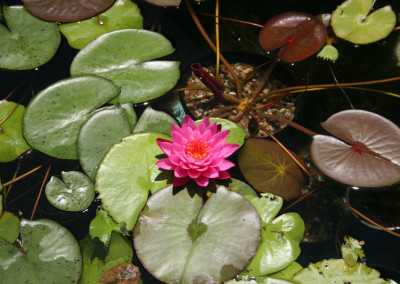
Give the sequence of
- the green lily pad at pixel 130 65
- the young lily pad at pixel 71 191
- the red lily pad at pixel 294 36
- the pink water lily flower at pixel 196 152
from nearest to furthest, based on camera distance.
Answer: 1. the pink water lily flower at pixel 196 152
2. the young lily pad at pixel 71 191
3. the green lily pad at pixel 130 65
4. the red lily pad at pixel 294 36

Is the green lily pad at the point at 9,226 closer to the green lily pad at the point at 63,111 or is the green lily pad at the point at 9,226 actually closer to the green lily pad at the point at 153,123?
the green lily pad at the point at 63,111

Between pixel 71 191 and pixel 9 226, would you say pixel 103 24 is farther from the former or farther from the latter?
pixel 9 226

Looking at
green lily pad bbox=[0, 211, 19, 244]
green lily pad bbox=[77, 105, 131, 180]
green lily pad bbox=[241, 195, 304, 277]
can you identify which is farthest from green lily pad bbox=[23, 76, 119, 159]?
green lily pad bbox=[241, 195, 304, 277]

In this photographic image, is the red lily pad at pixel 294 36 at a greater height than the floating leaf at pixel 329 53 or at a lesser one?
greater

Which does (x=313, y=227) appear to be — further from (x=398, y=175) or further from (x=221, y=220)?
(x=221, y=220)

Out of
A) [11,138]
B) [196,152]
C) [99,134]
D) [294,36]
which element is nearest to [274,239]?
[196,152]

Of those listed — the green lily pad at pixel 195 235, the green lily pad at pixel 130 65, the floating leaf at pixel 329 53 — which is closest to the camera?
the green lily pad at pixel 195 235

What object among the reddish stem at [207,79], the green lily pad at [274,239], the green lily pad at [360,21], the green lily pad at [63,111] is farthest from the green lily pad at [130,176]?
the green lily pad at [360,21]

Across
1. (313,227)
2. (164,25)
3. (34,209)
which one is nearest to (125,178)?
(34,209)
